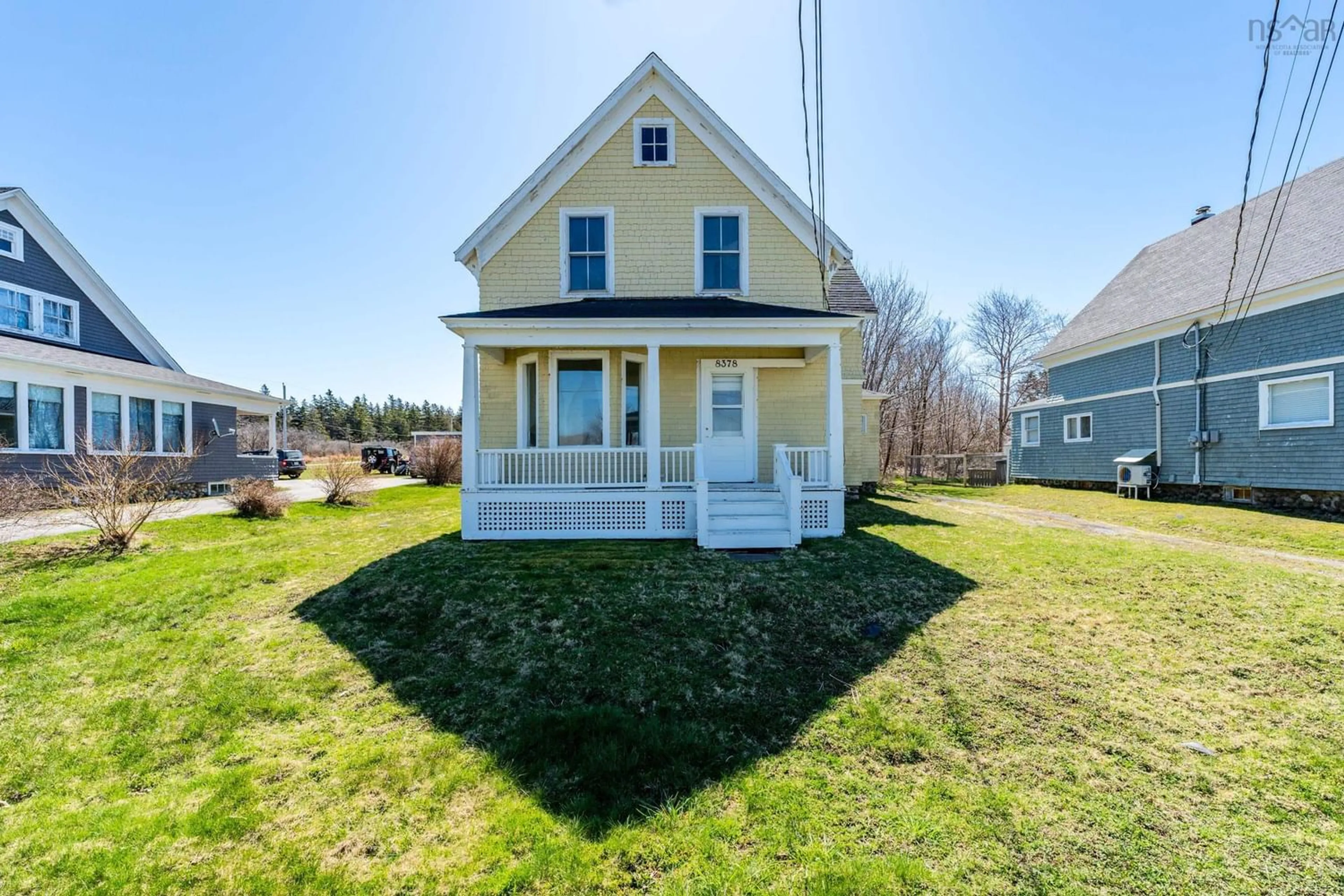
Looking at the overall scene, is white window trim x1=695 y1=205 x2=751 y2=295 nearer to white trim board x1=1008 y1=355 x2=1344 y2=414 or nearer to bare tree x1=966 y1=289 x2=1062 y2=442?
white trim board x1=1008 y1=355 x2=1344 y2=414

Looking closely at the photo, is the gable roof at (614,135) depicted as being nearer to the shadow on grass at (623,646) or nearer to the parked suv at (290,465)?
the shadow on grass at (623,646)

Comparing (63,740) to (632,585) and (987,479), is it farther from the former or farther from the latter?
(987,479)

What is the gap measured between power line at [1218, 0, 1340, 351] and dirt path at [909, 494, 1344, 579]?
5081 millimetres

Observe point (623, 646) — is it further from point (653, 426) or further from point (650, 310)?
point (650, 310)

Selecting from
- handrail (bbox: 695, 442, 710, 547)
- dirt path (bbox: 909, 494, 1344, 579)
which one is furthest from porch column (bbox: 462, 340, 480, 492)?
dirt path (bbox: 909, 494, 1344, 579)

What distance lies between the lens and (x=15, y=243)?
15008 mm

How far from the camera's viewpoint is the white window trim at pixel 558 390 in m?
10.8

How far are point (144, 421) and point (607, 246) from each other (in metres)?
14.5

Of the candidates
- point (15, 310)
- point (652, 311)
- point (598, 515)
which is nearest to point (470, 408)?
point (598, 515)

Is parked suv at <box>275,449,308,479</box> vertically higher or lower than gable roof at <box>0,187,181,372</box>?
lower

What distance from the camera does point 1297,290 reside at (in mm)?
12180

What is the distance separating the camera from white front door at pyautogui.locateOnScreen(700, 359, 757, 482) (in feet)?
36.7

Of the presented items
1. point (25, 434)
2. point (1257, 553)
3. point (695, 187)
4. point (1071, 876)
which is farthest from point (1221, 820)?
point (25, 434)

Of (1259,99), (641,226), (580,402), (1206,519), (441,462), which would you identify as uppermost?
(641,226)
